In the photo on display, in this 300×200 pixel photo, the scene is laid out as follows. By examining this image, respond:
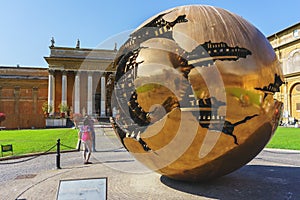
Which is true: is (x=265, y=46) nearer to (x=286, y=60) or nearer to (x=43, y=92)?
(x=286, y=60)

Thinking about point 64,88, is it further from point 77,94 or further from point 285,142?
point 285,142

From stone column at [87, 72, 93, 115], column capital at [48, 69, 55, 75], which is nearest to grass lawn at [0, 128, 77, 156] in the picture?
column capital at [48, 69, 55, 75]

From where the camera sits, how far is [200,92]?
170 inches

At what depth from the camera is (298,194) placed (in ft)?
17.1

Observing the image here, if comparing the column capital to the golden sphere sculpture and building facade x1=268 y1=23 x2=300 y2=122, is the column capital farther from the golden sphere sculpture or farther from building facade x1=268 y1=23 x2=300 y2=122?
the golden sphere sculpture

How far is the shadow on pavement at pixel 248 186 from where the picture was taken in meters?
5.08

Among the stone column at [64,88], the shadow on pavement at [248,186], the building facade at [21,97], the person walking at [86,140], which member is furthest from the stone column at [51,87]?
the shadow on pavement at [248,186]

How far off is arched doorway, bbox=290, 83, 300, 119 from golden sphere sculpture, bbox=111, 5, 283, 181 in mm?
40684

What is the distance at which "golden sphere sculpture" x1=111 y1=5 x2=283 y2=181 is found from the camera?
435 centimetres

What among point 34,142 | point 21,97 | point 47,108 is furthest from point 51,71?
point 34,142

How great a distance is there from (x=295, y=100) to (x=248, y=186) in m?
40.9

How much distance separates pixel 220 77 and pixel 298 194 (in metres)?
3.20

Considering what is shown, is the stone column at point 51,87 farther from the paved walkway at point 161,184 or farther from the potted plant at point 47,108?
the paved walkway at point 161,184

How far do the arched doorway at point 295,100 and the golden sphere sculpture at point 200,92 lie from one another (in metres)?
40.7
